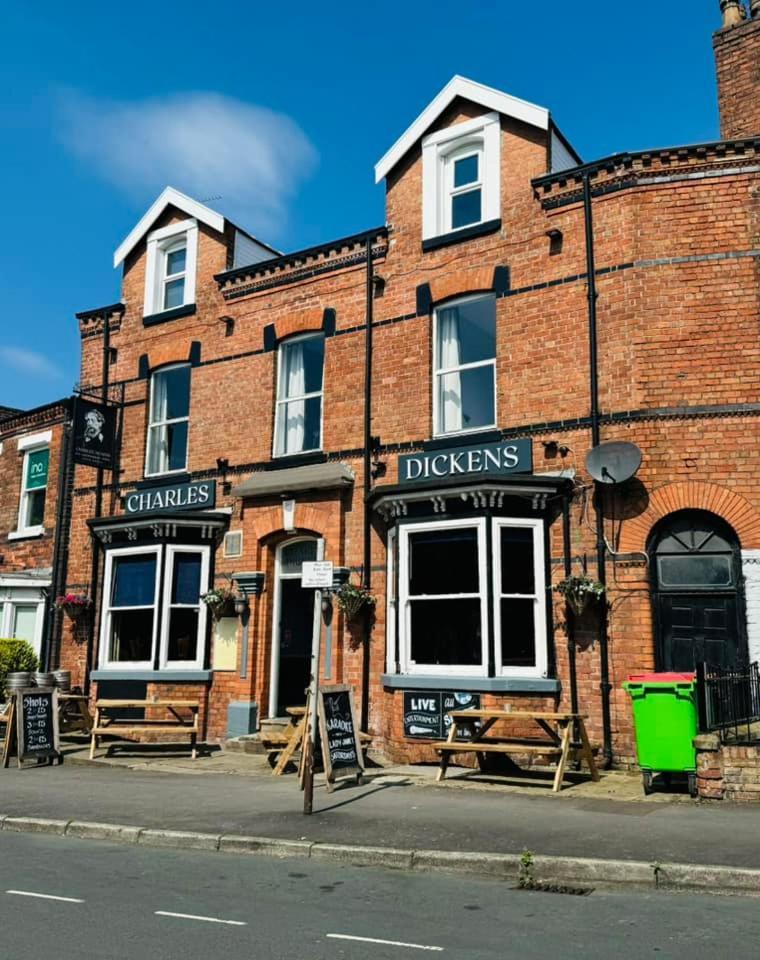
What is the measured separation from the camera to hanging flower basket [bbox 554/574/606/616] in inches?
453

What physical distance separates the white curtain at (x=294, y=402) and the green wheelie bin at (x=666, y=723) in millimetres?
7544

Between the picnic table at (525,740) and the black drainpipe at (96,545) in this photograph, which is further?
the black drainpipe at (96,545)

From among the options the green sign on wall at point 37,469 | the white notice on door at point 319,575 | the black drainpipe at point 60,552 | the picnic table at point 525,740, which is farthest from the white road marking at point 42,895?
the green sign on wall at point 37,469

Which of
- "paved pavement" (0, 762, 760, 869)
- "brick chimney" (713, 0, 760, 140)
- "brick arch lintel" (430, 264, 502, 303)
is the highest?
"brick chimney" (713, 0, 760, 140)

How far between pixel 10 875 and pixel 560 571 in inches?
304

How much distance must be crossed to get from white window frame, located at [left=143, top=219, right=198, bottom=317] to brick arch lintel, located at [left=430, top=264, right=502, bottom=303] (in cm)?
554

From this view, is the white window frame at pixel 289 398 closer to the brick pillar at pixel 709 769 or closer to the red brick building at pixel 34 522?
the red brick building at pixel 34 522

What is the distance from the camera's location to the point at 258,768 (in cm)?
1246

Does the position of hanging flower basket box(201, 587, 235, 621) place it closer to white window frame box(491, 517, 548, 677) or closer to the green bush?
the green bush

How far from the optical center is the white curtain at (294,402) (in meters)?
15.4

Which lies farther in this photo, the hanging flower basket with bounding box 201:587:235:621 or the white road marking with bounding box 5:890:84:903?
the hanging flower basket with bounding box 201:587:235:621

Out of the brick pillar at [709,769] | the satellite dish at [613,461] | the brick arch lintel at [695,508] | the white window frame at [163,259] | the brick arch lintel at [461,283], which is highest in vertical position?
the white window frame at [163,259]

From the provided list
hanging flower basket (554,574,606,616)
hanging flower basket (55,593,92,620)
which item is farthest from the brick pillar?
hanging flower basket (55,593,92,620)

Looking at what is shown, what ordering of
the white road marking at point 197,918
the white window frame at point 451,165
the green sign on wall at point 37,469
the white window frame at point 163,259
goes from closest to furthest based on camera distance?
1. the white road marking at point 197,918
2. the white window frame at point 451,165
3. the white window frame at point 163,259
4. the green sign on wall at point 37,469
